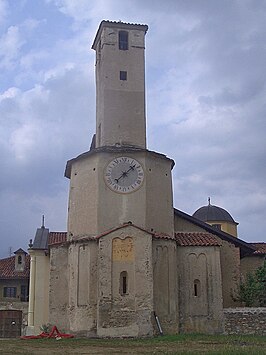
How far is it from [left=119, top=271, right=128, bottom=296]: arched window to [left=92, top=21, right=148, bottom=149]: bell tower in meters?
9.31

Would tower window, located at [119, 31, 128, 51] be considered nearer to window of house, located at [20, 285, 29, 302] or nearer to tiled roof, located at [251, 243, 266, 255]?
tiled roof, located at [251, 243, 266, 255]

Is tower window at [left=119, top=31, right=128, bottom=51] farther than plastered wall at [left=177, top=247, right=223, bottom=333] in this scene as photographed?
Yes

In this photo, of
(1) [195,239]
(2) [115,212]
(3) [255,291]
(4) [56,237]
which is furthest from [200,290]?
(4) [56,237]

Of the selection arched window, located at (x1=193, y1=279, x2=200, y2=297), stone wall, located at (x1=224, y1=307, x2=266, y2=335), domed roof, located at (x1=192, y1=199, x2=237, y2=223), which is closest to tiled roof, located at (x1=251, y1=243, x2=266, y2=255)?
domed roof, located at (x1=192, y1=199, x2=237, y2=223)

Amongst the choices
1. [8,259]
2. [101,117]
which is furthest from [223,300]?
[8,259]

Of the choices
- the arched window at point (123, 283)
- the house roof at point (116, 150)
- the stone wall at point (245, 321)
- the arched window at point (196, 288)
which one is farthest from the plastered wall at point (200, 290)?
the house roof at point (116, 150)

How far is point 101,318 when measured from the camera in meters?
31.4

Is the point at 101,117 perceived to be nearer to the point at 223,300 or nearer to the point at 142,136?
the point at 142,136

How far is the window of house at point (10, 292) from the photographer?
4912 cm

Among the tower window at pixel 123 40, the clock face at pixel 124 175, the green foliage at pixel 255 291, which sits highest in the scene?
the tower window at pixel 123 40

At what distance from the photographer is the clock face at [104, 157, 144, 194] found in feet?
115

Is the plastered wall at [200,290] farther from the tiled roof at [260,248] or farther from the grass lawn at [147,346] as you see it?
the tiled roof at [260,248]

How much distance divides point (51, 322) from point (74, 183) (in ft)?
30.8

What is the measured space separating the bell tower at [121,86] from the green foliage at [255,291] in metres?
11.9
